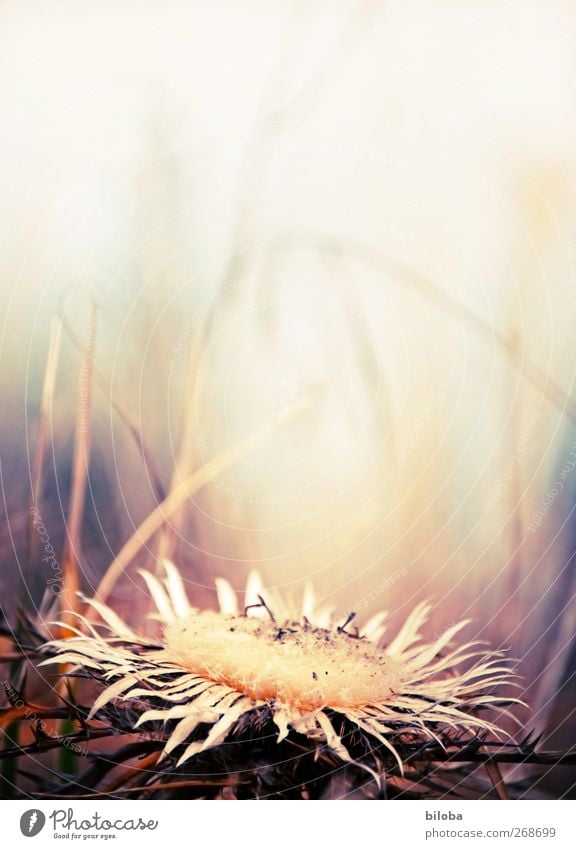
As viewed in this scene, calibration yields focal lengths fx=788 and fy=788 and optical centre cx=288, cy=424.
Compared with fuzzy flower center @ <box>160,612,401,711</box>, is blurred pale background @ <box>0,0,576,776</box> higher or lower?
higher

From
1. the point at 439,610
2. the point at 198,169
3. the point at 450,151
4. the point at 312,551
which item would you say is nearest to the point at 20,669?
the point at 312,551

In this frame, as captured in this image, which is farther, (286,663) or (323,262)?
(323,262)

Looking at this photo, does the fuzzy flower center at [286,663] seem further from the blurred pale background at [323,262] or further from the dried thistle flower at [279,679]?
the blurred pale background at [323,262]

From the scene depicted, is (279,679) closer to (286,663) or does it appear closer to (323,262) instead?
(286,663)

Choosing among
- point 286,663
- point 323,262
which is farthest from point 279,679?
point 323,262

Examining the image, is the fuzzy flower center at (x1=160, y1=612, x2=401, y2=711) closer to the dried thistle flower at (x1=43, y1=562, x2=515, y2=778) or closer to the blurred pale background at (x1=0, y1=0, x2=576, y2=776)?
the dried thistle flower at (x1=43, y1=562, x2=515, y2=778)

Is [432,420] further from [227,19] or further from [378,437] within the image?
[227,19]

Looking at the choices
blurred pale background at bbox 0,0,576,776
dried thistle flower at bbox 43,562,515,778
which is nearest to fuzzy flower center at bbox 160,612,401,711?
dried thistle flower at bbox 43,562,515,778
